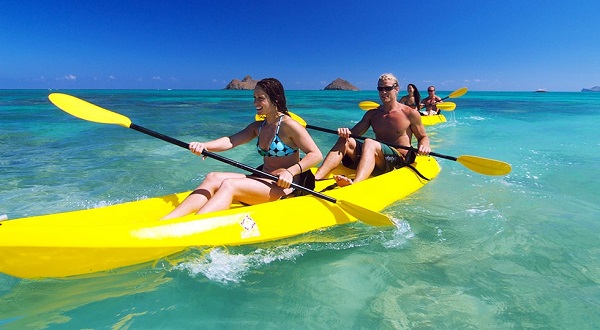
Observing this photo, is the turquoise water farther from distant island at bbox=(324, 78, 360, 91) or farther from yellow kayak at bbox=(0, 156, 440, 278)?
distant island at bbox=(324, 78, 360, 91)

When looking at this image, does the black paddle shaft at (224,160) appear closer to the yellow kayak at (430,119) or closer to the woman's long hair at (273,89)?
the woman's long hair at (273,89)

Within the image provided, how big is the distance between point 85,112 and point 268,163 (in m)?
1.67

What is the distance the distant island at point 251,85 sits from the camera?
11281cm

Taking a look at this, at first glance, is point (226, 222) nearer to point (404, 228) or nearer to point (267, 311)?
point (267, 311)

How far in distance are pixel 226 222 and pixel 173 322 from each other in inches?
34.5

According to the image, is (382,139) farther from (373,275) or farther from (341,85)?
(341,85)

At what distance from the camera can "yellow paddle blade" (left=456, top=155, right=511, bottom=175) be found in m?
5.19

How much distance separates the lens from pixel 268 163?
3707 millimetres

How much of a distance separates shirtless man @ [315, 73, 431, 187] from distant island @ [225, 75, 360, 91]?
9728 cm

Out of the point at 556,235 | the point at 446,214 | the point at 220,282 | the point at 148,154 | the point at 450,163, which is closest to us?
the point at 220,282

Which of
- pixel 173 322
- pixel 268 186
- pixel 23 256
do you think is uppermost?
pixel 268 186

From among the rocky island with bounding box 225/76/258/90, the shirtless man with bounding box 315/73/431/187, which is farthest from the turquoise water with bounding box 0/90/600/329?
the rocky island with bounding box 225/76/258/90

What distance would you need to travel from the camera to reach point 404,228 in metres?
4.10

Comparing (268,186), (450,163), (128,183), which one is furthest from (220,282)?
(450,163)
